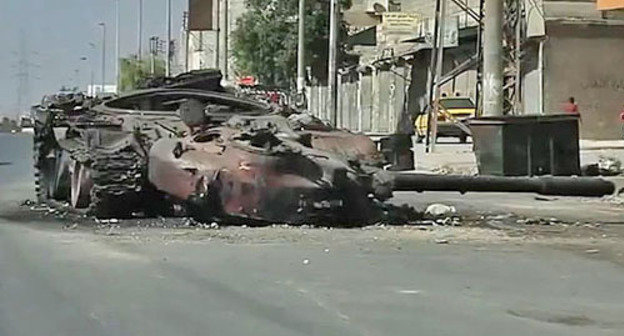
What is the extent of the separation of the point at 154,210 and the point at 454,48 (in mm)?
37466

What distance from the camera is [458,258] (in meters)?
13.4

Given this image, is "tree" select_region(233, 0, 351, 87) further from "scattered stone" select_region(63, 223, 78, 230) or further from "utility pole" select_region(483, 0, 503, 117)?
"scattered stone" select_region(63, 223, 78, 230)

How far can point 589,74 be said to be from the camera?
155 feet

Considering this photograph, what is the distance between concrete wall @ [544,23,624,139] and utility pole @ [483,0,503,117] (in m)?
15.8

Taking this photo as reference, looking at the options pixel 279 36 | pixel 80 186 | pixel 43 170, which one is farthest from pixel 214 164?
pixel 279 36

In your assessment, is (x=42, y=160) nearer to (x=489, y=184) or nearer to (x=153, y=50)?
(x=489, y=184)

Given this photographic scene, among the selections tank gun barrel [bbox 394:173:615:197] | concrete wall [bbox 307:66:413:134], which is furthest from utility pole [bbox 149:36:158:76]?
tank gun barrel [bbox 394:173:615:197]

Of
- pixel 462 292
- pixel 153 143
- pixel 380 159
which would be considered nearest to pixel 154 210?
pixel 153 143

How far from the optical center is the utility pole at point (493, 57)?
101 ft

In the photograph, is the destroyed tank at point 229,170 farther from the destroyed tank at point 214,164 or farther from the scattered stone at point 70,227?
the scattered stone at point 70,227

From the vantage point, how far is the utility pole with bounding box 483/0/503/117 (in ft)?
101

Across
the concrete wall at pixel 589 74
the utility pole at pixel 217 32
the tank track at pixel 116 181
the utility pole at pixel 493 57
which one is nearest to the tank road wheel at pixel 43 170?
the tank track at pixel 116 181

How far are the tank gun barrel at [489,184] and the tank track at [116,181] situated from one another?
3.39 metres

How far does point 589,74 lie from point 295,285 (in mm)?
37622
